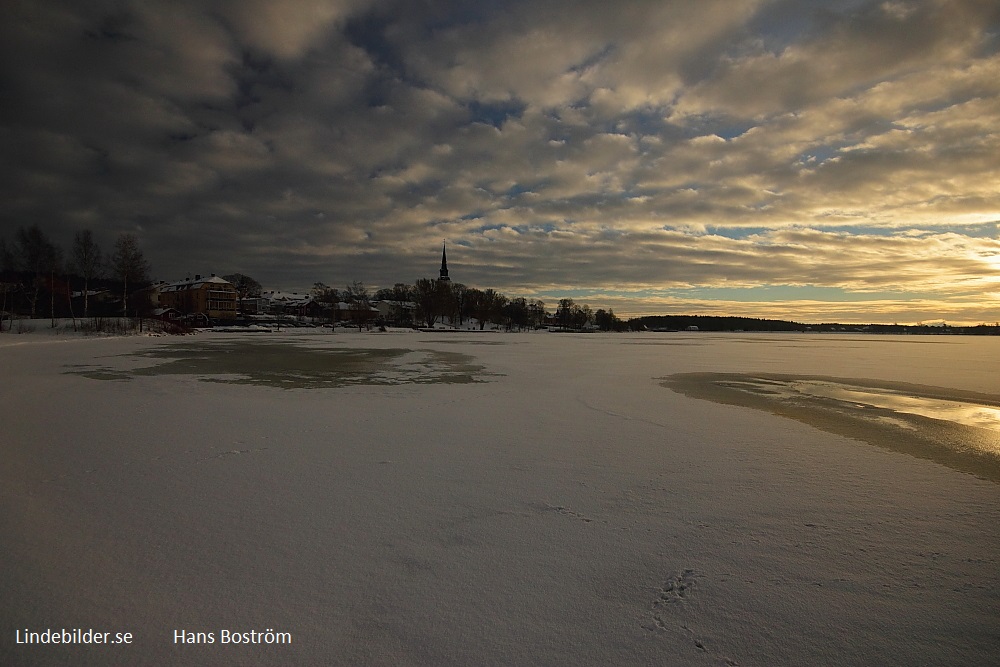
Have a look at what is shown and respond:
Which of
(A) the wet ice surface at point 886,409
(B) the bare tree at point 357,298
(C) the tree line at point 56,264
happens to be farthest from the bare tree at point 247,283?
(A) the wet ice surface at point 886,409

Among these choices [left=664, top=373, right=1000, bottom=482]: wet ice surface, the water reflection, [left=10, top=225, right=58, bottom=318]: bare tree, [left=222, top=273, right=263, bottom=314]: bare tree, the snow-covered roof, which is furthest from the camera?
[left=222, top=273, right=263, bottom=314]: bare tree

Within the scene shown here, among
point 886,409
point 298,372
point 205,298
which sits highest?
point 205,298

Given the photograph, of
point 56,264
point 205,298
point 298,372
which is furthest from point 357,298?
point 298,372

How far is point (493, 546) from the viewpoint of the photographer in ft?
12.9

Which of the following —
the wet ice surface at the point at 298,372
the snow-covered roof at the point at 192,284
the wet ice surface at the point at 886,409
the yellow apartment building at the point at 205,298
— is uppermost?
the snow-covered roof at the point at 192,284

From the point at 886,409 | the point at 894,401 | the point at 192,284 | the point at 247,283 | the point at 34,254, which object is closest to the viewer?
the point at 886,409

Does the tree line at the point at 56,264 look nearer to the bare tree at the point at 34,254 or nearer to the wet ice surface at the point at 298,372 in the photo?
the bare tree at the point at 34,254

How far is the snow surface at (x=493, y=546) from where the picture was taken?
112 inches

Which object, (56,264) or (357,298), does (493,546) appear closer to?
(56,264)

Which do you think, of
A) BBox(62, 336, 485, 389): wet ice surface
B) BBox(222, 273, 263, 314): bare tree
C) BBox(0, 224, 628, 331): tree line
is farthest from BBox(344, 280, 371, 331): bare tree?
BBox(62, 336, 485, 389): wet ice surface

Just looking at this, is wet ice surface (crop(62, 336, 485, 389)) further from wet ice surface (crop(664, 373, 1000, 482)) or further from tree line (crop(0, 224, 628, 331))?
tree line (crop(0, 224, 628, 331))

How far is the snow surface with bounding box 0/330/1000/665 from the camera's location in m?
2.85

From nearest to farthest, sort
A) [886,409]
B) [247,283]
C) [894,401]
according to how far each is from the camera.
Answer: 1. [886,409]
2. [894,401]
3. [247,283]

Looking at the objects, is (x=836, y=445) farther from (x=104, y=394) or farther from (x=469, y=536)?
(x=104, y=394)
